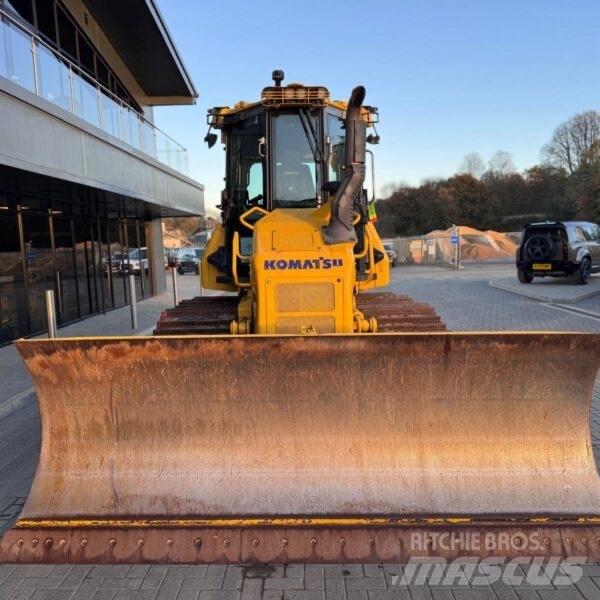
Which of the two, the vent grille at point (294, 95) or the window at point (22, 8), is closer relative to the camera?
the vent grille at point (294, 95)

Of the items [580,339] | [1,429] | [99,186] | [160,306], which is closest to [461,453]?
[580,339]

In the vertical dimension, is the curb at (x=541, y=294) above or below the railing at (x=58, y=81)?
below

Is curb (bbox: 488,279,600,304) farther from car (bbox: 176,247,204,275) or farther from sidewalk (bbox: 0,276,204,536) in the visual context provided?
car (bbox: 176,247,204,275)

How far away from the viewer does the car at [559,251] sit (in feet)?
57.5

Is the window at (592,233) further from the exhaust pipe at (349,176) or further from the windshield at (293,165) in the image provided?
the exhaust pipe at (349,176)

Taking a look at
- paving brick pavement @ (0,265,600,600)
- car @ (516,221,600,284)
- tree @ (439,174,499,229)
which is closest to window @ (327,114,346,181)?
paving brick pavement @ (0,265,600,600)

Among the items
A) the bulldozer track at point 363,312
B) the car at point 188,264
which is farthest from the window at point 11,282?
the car at point 188,264

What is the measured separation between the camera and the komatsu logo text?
407 centimetres

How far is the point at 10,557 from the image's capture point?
309cm

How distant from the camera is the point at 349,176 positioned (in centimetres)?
389

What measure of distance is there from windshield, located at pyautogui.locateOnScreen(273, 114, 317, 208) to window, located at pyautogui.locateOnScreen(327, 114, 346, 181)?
15cm

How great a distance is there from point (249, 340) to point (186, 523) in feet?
3.61

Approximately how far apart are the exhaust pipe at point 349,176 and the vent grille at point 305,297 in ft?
1.23

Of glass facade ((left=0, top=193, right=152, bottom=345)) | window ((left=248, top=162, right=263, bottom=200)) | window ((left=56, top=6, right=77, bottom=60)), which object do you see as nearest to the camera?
window ((left=248, top=162, right=263, bottom=200))
